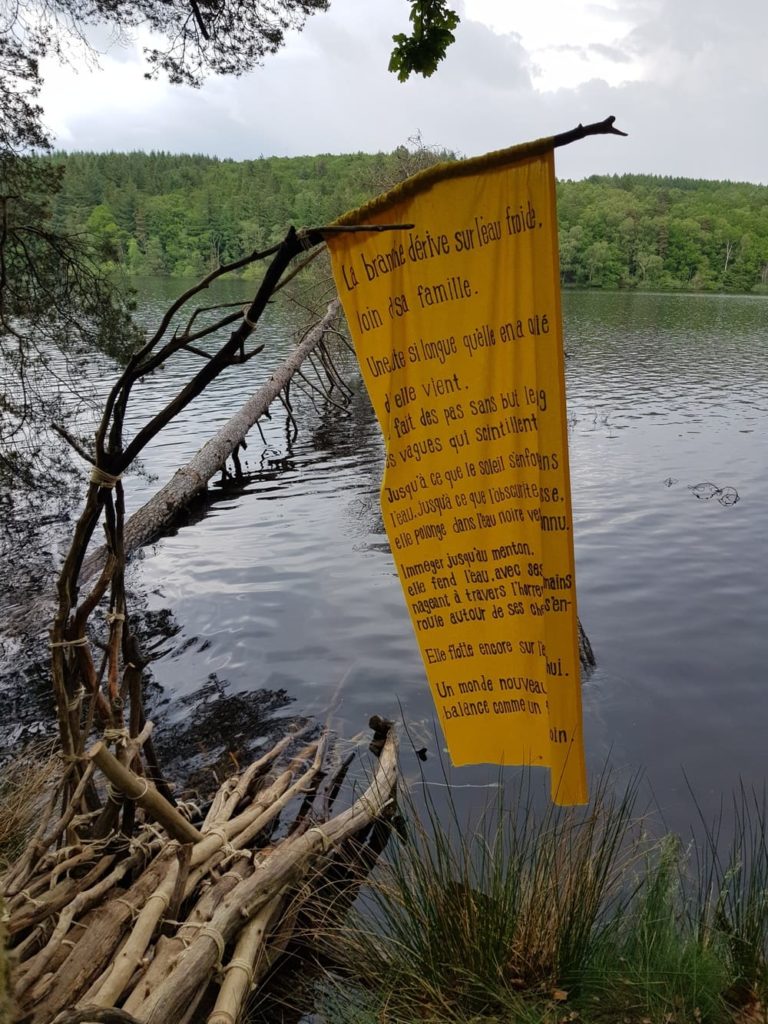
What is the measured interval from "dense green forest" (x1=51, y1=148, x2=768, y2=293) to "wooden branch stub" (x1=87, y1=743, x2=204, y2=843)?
68374 mm

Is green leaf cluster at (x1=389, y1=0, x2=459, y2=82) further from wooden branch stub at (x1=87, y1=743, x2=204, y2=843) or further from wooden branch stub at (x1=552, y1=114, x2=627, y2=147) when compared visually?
wooden branch stub at (x1=87, y1=743, x2=204, y2=843)

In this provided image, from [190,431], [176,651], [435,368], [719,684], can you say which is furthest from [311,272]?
[435,368]

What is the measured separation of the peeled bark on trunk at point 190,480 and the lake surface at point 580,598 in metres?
0.47

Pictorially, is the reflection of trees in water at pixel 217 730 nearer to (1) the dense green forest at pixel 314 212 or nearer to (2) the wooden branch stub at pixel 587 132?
(2) the wooden branch stub at pixel 587 132

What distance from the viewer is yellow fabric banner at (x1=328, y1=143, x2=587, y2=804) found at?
2.79 metres

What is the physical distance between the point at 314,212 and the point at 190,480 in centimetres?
6272

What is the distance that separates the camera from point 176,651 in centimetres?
880

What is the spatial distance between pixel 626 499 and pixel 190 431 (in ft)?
43.3

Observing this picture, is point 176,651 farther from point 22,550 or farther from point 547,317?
point 547,317

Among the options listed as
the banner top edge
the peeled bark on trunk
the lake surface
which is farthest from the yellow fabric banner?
the peeled bark on trunk

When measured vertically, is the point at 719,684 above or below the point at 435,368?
below

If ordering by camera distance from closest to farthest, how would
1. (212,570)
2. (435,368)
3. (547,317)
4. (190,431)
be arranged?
(547,317) → (435,368) → (212,570) → (190,431)

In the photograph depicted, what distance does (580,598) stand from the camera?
1013 centimetres

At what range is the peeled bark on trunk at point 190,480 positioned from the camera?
11.9 meters
